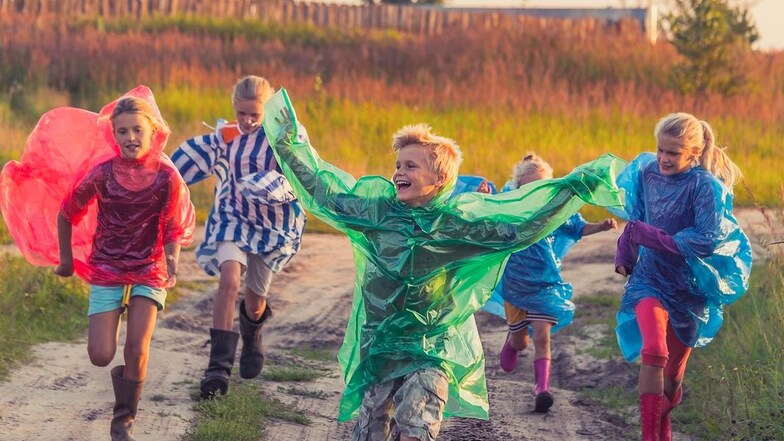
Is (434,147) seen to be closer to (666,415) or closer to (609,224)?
(609,224)

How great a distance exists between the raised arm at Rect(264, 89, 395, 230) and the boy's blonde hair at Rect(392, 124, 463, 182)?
199 millimetres

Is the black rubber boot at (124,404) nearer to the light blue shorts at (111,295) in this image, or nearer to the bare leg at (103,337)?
the bare leg at (103,337)

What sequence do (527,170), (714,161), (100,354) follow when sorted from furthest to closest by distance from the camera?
(527,170)
(714,161)
(100,354)

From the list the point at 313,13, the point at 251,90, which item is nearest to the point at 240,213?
the point at 251,90

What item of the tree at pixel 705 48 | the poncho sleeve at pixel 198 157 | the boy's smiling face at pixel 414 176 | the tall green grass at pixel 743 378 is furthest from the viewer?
the tree at pixel 705 48

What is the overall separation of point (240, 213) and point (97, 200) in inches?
52.8

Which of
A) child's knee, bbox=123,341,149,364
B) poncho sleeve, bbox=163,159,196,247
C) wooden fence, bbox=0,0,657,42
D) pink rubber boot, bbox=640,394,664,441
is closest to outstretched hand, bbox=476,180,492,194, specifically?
pink rubber boot, bbox=640,394,664,441

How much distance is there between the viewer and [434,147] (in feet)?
18.6

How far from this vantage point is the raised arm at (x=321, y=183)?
18.9 feet

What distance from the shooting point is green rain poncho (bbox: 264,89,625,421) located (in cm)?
564

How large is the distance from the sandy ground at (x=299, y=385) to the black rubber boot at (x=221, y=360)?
18 centimetres

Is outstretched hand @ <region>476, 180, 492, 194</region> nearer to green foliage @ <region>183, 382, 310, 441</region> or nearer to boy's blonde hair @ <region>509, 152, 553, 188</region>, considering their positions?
boy's blonde hair @ <region>509, 152, 553, 188</region>

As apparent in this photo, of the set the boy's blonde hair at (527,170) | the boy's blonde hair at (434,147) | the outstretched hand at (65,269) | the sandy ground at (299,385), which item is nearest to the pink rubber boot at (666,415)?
the sandy ground at (299,385)

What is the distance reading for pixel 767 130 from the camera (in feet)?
70.0
